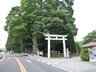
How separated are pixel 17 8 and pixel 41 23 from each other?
40.5 feet

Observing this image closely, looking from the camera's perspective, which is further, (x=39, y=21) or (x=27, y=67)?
(x=39, y=21)

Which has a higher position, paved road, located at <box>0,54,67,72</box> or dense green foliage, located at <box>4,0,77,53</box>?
dense green foliage, located at <box>4,0,77,53</box>

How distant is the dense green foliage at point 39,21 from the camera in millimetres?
44672

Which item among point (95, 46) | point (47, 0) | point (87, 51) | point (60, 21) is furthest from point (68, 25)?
point (95, 46)

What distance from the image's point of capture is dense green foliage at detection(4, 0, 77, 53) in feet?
147

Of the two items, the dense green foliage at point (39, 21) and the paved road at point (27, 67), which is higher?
the dense green foliage at point (39, 21)

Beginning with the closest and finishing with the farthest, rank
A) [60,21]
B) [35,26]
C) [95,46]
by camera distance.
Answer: [95,46] → [60,21] → [35,26]

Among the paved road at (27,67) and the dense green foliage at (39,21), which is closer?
the paved road at (27,67)

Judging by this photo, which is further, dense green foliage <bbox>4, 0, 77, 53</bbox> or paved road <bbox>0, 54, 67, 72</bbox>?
dense green foliage <bbox>4, 0, 77, 53</bbox>

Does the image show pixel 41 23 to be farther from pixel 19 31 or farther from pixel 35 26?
pixel 19 31

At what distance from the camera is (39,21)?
46281 mm

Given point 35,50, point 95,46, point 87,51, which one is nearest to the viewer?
point 95,46

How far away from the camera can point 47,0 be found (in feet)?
171

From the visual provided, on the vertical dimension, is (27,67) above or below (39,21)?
below
